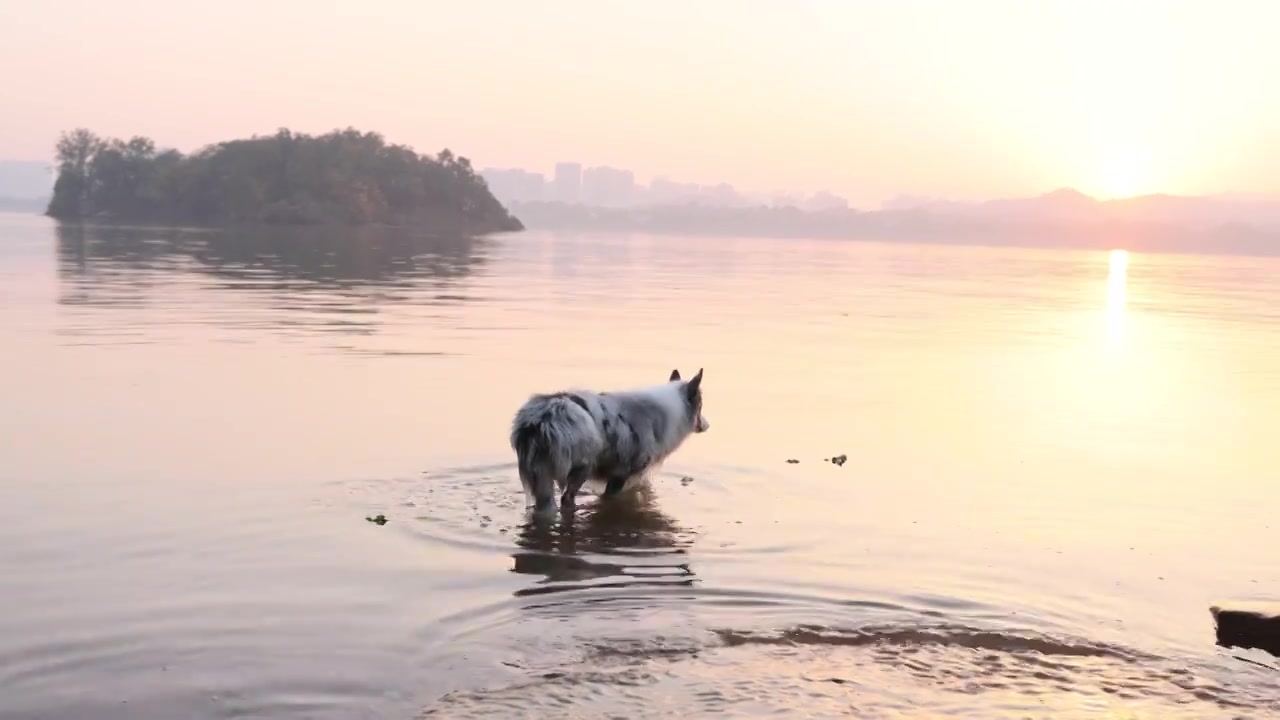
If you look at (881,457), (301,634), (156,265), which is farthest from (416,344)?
(156,265)

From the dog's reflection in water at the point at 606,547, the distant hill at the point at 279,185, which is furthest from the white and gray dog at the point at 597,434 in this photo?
the distant hill at the point at 279,185

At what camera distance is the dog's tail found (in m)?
10.9

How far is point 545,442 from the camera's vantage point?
1095 cm

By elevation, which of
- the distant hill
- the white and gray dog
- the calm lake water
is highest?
the distant hill

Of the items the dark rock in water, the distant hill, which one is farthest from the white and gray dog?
the distant hill

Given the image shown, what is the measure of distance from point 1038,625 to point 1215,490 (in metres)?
5.82

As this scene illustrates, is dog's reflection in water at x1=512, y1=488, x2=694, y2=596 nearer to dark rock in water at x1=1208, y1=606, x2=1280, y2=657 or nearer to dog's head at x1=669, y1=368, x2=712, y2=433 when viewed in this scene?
dog's head at x1=669, y1=368, x2=712, y2=433

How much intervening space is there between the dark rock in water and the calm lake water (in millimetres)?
170

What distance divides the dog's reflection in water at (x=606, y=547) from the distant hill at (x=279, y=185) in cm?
16056

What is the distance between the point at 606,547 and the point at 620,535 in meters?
0.46

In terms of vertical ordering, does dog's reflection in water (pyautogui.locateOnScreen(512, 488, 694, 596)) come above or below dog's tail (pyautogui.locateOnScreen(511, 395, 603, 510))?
below

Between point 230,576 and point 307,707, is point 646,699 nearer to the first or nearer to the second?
point 307,707

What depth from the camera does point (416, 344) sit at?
2339cm

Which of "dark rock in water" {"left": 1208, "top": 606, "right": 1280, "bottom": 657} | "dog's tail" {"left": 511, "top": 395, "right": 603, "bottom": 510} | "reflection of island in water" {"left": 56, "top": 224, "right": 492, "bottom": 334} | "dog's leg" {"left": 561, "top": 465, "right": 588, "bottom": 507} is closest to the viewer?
"dark rock in water" {"left": 1208, "top": 606, "right": 1280, "bottom": 657}
